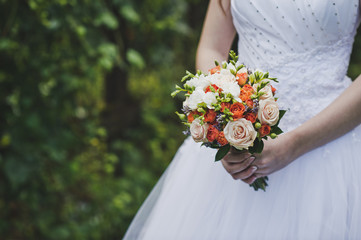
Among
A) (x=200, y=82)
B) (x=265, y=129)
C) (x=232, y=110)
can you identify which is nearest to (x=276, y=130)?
(x=265, y=129)

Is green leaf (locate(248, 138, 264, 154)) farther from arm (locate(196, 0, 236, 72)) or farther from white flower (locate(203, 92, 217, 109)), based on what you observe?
arm (locate(196, 0, 236, 72))

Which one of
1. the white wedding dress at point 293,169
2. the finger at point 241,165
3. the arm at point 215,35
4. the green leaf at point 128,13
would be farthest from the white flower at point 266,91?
the green leaf at point 128,13

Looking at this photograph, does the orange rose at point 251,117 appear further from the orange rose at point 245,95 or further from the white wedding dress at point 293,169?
the white wedding dress at point 293,169

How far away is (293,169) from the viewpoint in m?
1.34

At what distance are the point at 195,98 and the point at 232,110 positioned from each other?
0.36 ft

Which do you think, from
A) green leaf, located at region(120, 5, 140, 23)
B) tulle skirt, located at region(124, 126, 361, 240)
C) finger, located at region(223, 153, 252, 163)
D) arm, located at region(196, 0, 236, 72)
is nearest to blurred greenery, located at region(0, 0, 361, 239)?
green leaf, located at region(120, 5, 140, 23)

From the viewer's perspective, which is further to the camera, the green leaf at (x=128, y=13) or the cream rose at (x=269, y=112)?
the green leaf at (x=128, y=13)

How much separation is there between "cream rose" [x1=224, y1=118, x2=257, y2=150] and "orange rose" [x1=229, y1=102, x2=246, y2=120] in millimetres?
14

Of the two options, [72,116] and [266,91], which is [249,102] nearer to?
[266,91]

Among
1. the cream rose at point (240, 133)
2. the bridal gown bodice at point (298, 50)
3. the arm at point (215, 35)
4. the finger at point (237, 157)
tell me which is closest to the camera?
the cream rose at point (240, 133)

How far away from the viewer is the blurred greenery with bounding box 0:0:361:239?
7.55ft

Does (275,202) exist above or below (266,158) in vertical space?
below

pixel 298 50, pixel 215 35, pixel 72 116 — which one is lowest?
pixel 298 50

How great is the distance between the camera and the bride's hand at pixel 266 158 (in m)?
1.18
